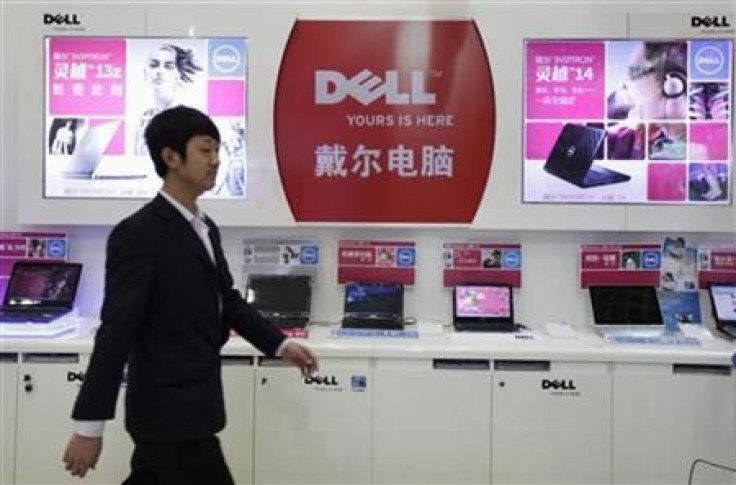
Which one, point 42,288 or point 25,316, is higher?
point 42,288

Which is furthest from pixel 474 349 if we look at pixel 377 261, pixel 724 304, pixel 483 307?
pixel 724 304

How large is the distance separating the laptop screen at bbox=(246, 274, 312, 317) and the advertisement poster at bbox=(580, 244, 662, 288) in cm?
131

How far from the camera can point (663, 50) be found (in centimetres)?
310

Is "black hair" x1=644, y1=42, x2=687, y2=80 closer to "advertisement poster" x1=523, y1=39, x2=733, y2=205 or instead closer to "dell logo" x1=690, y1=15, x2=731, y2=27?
"advertisement poster" x1=523, y1=39, x2=733, y2=205

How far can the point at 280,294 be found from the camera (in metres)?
3.19

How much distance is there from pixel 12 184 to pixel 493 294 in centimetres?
239

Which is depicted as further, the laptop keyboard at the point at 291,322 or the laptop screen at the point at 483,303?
the laptop screen at the point at 483,303

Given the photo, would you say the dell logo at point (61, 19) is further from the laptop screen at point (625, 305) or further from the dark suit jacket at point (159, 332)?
the laptop screen at point (625, 305)

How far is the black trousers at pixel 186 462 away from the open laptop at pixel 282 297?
127 cm

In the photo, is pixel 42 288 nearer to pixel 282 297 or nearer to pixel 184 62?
pixel 282 297

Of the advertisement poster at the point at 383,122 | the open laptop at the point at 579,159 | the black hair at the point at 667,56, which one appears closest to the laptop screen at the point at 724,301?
the open laptop at the point at 579,159

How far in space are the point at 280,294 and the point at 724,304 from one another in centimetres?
201

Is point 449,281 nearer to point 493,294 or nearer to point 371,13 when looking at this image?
point 493,294

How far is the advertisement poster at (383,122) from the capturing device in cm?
314
